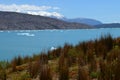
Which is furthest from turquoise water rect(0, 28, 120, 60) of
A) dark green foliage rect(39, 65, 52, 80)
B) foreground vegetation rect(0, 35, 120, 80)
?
dark green foliage rect(39, 65, 52, 80)

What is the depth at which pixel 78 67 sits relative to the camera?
7988mm

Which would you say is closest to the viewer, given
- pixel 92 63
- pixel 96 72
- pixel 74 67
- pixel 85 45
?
pixel 96 72

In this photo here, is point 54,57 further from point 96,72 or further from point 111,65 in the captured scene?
point 111,65

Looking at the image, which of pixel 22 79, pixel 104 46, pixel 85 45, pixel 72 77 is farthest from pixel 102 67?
pixel 85 45

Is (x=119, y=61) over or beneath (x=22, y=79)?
over

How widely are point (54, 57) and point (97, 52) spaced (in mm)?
2199

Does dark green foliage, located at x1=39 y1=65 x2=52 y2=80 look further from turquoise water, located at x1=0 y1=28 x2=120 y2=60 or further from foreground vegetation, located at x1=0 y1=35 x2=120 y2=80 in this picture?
turquoise water, located at x1=0 y1=28 x2=120 y2=60

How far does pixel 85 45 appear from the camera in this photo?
1210 cm

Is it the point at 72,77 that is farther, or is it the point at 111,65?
the point at 72,77

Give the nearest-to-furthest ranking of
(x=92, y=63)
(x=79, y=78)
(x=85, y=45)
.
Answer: (x=79, y=78)
(x=92, y=63)
(x=85, y=45)

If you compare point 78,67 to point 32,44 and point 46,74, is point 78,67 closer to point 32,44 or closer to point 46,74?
point 46,74

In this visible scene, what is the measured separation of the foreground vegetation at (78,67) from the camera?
730cm

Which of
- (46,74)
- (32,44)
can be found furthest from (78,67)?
(32,44)

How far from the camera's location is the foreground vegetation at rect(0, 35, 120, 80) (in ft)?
23.9
